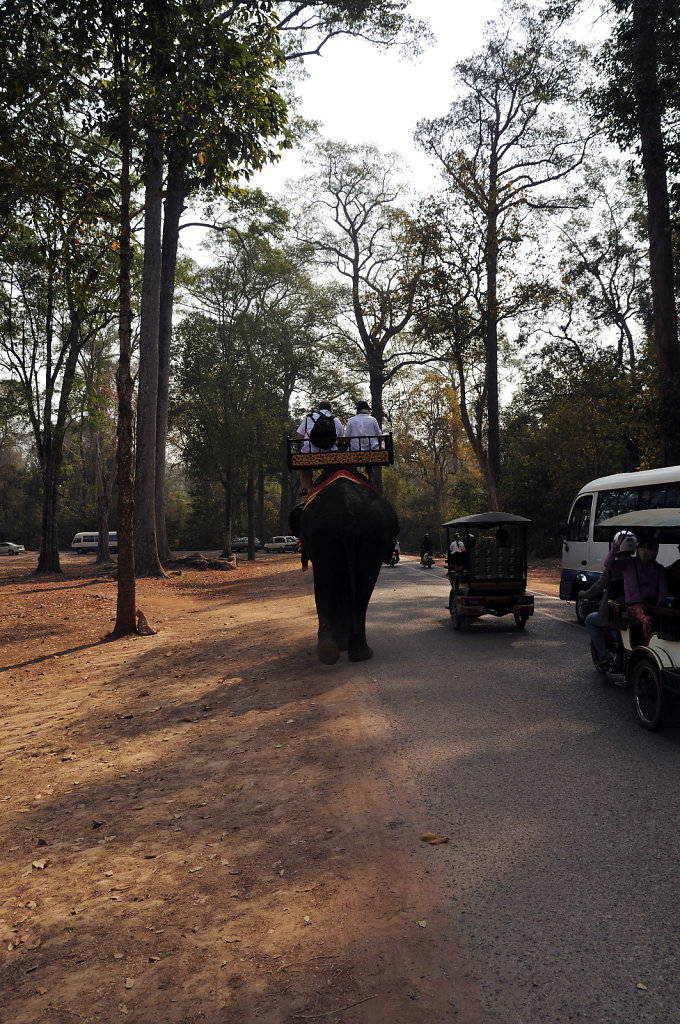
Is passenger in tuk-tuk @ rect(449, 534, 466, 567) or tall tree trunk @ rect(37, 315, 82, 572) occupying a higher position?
tall tree trunk @ rect(37, 315, 82, 572)

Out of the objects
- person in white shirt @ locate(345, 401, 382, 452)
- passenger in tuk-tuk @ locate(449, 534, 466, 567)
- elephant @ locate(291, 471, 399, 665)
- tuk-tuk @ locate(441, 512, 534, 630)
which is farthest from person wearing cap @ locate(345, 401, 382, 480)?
passenger in tuk-tuk @ locate(449, 534, 466, 567)

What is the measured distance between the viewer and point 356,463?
10875 mm

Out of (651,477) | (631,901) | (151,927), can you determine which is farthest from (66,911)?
(651,477)

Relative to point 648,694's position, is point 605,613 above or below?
above

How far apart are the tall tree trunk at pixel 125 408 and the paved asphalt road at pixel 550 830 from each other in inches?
247

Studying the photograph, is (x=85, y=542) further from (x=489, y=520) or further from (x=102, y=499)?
(x=489, y=520)

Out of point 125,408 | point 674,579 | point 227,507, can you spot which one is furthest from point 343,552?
point 227,507

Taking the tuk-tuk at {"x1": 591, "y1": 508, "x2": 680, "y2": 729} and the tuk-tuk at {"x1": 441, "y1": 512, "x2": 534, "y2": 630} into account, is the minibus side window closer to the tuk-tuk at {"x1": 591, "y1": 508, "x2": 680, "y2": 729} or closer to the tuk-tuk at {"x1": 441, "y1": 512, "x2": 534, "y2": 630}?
the tuk-tuk at {"x1": 441, "y1": 512, "x2": 534, "y2": 630}

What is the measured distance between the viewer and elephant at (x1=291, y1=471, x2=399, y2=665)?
1017cm

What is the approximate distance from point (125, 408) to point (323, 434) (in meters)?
4.48

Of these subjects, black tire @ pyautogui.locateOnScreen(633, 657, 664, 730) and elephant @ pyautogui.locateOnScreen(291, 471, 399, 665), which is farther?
elephant @ pyautogui.locateOnScreen(291, 471, 399, 665)

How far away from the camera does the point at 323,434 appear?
11.1 m

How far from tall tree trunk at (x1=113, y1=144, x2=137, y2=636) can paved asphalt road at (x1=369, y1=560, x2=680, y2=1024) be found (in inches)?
247

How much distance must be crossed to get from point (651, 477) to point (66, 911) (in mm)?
10616
